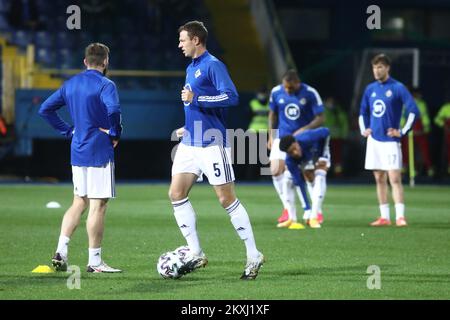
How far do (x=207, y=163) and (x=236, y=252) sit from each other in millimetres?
2454

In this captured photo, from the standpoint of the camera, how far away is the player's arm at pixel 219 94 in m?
10.3

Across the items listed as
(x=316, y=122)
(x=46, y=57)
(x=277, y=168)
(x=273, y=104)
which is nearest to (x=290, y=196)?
(x=277, y=168)

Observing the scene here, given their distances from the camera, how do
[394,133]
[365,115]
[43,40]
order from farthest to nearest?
[43,40], [365,115], [394,133]

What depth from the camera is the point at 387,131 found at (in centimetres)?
1666

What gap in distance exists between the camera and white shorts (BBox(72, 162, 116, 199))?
424 inches

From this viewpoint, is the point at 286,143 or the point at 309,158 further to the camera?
the point at 309,158

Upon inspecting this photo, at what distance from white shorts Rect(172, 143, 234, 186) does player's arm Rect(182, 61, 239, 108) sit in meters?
0.43

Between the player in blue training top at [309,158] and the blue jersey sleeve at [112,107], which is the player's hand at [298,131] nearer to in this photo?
the player in blue training top at [309,158]

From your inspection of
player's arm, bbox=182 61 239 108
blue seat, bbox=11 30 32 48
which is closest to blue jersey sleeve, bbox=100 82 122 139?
player's arm, bbox=182 61 239 108

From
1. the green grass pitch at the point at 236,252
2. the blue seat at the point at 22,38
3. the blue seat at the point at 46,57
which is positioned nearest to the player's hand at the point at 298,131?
the green grass pitch at the point at 236,252

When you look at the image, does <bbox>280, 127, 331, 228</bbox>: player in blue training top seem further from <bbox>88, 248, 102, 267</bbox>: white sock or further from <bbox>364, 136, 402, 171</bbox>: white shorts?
<bbox>88, 248, 102, 267</bbox>: white sock

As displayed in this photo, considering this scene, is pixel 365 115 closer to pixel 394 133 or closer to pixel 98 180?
pixel 394 133
